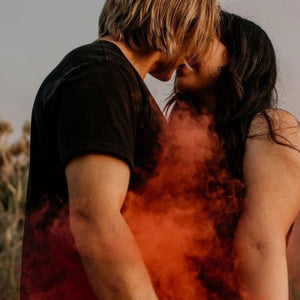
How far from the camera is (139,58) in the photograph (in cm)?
200

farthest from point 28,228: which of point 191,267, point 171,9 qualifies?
point 171,9

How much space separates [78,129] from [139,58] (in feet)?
1.38

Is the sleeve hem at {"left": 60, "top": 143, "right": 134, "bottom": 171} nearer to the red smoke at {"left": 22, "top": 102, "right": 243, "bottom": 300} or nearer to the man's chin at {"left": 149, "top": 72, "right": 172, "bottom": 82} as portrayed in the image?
the red smoke at {"left": 22, "top": 102, "right": 243, "bottom": 300}

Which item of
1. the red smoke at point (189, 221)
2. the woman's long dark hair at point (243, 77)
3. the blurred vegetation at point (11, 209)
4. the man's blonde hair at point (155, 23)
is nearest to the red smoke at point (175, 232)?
the red smoke at point (189, 221)

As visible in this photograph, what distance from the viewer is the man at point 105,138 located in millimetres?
1622

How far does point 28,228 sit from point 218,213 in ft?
1.87

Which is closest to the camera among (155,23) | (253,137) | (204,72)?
(155,23)

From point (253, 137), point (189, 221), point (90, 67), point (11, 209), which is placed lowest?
point (11, 209)

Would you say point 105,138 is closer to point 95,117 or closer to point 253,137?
point 95,117

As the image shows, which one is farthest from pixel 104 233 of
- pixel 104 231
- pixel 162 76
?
pixel 162 76

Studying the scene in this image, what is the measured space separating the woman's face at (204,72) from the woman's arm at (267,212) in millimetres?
388

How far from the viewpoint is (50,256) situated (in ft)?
6.06

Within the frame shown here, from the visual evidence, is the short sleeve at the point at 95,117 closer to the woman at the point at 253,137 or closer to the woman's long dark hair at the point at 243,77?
the woman at the point at 253,137

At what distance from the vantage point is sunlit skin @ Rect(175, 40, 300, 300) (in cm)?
198
